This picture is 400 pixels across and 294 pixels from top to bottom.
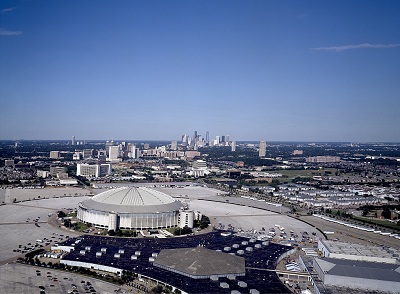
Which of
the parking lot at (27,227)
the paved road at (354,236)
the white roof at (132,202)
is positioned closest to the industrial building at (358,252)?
the paved road at (354,236)

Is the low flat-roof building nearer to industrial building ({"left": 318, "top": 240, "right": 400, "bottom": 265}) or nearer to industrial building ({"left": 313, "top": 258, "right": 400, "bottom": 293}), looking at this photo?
industrial building ({"left": 313, "top": 258, "right": 400, "bottom": 293})

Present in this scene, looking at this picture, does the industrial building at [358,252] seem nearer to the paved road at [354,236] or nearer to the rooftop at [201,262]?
the paved road at [354,236]

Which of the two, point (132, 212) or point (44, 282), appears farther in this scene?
point (132, 212)

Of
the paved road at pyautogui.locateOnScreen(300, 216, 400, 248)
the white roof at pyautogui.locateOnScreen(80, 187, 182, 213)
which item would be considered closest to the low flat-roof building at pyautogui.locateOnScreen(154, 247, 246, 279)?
the white roof at pyautogui.locateOnScreen(80, 187, 182, 213)

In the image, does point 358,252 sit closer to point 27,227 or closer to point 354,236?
point 354,236

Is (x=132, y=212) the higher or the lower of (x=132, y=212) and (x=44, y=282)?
the higher

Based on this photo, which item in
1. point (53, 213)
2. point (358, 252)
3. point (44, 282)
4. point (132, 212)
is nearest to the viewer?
point (44, 282)

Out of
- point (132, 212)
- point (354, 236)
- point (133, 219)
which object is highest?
point (132, 212)

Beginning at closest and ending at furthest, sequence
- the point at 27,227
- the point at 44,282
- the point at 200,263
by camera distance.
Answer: the point at 44,282, the point at 200,263, the point at 27,227

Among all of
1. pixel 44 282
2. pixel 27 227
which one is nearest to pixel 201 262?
→ pixel 44 282

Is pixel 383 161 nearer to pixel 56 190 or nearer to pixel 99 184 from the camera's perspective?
pixel 99 184
